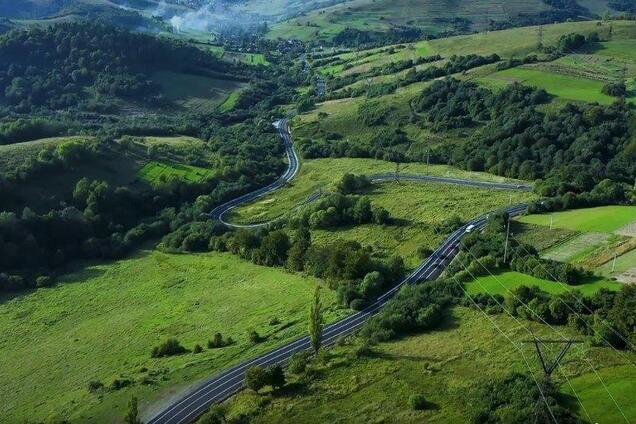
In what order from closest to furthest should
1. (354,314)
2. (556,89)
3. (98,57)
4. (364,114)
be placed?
(354,314) < (556,89) < (364,114) < (98,57)

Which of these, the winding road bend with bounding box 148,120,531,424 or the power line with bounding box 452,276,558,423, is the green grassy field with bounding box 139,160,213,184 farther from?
the power line with bounding box 452,276,558,423

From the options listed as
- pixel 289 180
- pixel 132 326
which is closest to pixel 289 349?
pixel 132 326

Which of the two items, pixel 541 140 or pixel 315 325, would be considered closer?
pixel 315 325

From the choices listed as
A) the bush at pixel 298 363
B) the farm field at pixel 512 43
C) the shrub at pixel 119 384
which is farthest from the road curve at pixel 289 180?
the farm field at pixel 512 43

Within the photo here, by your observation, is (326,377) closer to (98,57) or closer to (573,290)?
(573,290)

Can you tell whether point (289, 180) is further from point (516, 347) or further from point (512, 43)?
point (512, 43)

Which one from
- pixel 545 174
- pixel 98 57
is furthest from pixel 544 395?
pixel 98 57

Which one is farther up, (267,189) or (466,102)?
(466,102)
